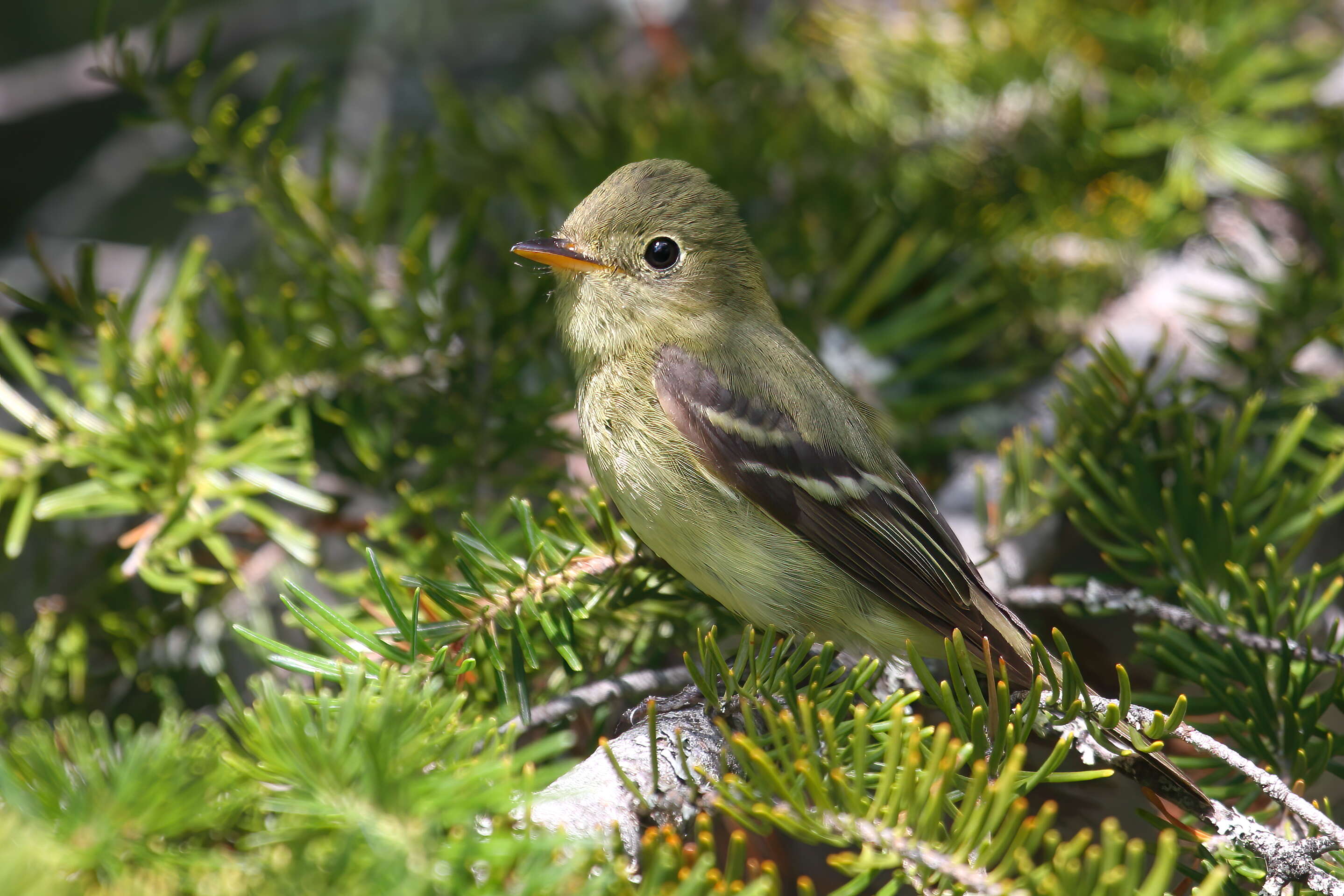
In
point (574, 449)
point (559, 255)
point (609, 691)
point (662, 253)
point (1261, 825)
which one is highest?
point (662, 253)

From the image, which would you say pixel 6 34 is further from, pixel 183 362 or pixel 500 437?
pixel 500 437

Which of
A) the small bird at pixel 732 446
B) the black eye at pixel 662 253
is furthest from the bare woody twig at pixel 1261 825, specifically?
the black eye at pixel 662 253

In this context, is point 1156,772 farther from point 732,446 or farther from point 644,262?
point 644,262

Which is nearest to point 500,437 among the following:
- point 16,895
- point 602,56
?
point 16,895

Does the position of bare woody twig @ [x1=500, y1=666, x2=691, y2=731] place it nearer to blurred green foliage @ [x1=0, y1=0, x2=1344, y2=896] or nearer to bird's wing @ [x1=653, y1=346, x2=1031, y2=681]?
blurred green foliage @ [x1=0, y1=0, x2=1344, y2=896]

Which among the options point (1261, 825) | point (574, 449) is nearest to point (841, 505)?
point (574, 449)

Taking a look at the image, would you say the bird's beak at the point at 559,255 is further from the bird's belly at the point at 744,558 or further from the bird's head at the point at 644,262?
the bird's belly at the point at 744,558
